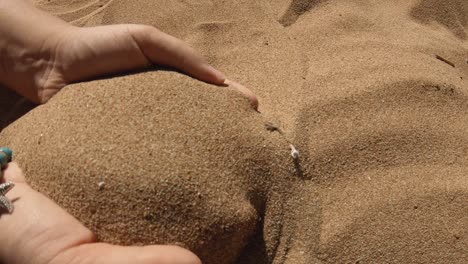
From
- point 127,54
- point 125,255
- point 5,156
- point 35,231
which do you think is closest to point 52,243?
point 35,231

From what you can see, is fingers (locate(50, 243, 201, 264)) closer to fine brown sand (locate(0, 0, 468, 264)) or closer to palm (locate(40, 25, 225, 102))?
fine brown sand (locate(0, 0, 468, 264))

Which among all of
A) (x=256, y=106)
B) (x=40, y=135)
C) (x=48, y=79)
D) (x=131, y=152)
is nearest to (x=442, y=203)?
(x=256, y=106)

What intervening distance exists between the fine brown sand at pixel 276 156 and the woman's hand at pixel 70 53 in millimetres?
67

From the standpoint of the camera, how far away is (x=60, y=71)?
155cm

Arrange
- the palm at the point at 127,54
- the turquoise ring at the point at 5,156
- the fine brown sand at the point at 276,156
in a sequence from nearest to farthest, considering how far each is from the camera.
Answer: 1. the fine brown sand at the point at 276,156
2. the turquoise ring at the point at 5,156
3. the palm at the point at 127,54

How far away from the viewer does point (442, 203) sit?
1.39m

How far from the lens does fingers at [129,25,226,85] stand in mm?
1449

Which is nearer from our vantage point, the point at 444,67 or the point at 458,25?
the point at 444,67

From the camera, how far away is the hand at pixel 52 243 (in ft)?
3.49

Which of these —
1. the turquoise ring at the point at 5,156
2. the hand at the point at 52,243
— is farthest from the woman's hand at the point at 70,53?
the hand at the point at 52,243

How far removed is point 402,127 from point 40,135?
1122mm

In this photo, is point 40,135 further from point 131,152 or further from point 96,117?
point 131,152

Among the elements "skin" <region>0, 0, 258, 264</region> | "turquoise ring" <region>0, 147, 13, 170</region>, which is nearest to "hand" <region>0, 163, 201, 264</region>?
"skin" <region>0, 0, 258, 264</region>

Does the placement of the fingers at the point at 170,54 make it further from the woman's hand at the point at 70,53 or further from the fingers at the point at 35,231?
the fingers at the point at 35,231
